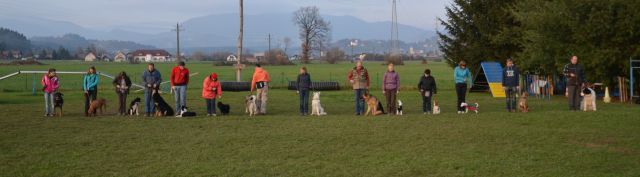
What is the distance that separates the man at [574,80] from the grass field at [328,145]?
1.08 meters

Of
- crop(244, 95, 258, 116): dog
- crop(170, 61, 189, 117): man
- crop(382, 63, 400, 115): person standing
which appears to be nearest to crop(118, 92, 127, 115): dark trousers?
crop(170, 61, 189, 117): man

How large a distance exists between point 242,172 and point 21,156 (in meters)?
3.80

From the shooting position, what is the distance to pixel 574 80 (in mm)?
16797

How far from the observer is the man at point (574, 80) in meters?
16.6

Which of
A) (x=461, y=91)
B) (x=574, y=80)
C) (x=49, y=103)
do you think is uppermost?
(x=574, y=80)

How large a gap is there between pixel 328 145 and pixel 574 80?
29.1 ft

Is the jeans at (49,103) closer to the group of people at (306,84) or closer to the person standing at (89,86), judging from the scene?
the group of people at (306,84)

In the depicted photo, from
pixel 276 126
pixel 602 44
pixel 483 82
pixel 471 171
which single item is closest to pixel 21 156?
pixel 276 126

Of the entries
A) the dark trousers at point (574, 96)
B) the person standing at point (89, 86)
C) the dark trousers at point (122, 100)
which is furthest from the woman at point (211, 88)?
the dark trousers at point (574, 96)

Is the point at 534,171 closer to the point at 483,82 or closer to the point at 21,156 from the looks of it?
the point at 21,156

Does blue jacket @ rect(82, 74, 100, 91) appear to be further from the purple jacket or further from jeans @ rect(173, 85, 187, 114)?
the purple jacket

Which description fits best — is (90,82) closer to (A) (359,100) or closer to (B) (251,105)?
(B) (251,105)

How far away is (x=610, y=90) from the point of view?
76.5 feet

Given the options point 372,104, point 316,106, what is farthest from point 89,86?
point 372,104
